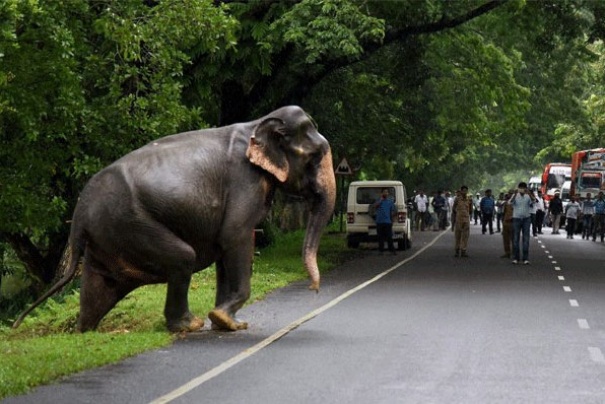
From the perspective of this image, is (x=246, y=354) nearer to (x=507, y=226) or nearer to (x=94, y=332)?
(x=94, y=332)

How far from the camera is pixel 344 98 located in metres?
38.2

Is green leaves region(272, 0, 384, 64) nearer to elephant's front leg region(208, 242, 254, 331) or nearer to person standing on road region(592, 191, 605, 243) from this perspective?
elephant's front leg region(208, 242, 254, 331)

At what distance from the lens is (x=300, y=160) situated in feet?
52.1

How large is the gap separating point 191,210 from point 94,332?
5.86 ft

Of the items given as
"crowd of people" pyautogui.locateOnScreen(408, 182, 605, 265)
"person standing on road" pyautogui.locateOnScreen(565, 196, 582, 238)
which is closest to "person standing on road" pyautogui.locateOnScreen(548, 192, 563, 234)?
"crowd of people" pyautogui.locateOnScreen(408, 182, 605, 265)

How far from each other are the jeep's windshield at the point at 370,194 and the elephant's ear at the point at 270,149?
23533 mm

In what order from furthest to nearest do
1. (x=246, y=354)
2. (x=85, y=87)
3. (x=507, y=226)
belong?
(x=507, y=226) < (x=85, y=87) < (x=246, y=354)

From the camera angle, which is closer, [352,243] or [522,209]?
[522,209]

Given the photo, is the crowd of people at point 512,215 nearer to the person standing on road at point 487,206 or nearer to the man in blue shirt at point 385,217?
the person standing on road at point 487,206

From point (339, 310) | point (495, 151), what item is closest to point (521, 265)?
point (339, 310)

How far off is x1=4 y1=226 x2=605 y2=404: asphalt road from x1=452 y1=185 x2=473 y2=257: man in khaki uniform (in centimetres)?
1001

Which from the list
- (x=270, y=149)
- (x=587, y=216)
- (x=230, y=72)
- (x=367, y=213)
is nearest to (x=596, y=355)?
(x=270, y=149)

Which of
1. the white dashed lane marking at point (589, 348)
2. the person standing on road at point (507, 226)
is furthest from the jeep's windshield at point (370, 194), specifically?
the white dashed lane marking at point (589, 348)

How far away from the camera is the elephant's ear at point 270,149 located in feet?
51.2
